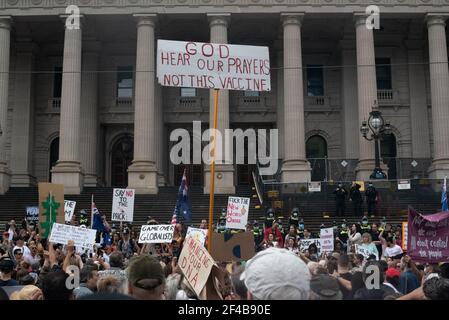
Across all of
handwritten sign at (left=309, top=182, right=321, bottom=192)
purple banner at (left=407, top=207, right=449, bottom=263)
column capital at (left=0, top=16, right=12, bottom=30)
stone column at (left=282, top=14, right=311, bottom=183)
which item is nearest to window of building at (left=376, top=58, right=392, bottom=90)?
stone column at (left=282, top=14, right=311, bottom=183)

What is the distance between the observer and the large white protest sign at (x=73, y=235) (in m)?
12.8

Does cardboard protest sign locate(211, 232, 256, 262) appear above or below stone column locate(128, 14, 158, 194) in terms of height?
below

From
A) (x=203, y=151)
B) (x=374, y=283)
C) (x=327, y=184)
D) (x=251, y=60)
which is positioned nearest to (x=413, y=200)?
(x=327, y=184)

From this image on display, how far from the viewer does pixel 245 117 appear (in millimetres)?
40500

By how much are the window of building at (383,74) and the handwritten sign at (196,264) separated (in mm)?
37123

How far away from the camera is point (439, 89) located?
113ft

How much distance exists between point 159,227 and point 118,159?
26799 millimetres

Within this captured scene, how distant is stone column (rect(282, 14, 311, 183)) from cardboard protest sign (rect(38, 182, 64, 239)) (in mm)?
17137

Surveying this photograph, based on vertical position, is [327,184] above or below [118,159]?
below

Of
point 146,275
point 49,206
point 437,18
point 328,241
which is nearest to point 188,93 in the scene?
point 437,18

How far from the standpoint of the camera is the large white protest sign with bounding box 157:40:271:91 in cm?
1138

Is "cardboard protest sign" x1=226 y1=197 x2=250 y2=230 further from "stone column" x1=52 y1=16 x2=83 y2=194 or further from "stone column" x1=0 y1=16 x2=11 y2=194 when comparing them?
"stone column" x1=0 y1=16 x2=11 y2=194

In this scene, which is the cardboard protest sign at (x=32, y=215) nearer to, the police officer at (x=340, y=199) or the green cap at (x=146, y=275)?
the police officer at (x=340, y=199)
